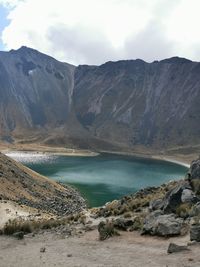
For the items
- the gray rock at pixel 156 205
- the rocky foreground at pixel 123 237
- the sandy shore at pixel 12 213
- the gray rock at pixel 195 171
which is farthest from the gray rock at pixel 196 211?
the sandy shore at pixel 12 213

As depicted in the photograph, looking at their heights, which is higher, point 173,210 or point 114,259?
point 173,210

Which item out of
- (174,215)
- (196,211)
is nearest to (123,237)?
(174,215)

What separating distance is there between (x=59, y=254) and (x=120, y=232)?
5.08 metres

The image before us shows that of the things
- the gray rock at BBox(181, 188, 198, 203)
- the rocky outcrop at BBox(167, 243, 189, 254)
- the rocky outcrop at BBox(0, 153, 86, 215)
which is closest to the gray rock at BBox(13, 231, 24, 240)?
the gray rock at BBox(181, 188, 198, 203)

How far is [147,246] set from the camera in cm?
2242

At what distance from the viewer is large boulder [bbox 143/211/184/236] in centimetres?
2377

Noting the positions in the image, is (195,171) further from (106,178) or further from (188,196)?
(106,178)

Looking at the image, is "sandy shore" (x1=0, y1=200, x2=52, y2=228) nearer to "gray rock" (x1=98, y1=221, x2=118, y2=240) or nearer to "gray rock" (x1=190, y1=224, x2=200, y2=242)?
"gray rock" (x1=98, y1=221, x2=118, y2=240)

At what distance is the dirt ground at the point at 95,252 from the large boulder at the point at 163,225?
1.60 ft

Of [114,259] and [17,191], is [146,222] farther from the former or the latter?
[17,191]

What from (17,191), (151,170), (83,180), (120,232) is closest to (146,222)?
(120,232)

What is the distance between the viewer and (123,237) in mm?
25281

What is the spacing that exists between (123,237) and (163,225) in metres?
2.33

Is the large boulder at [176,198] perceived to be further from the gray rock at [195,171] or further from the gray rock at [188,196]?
the gray rock at [195,171]
